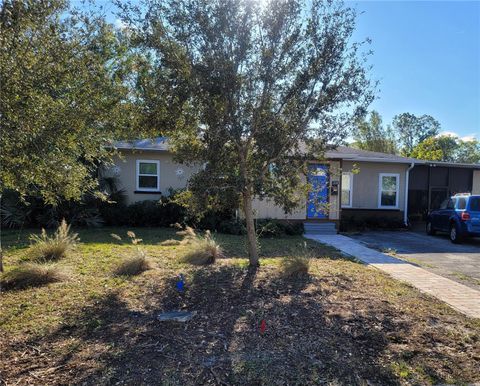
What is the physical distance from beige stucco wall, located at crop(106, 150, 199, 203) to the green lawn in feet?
28.8

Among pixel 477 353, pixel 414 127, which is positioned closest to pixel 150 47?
pixel 477 353

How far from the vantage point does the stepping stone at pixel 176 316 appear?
4.77 m

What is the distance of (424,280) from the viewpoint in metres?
7.38

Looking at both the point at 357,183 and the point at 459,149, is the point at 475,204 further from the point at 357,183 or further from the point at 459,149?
the point at 459,149

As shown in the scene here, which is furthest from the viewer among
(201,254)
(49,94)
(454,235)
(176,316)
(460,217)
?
(454,235)

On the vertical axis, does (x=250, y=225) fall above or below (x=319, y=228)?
above

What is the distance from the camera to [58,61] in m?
4.32

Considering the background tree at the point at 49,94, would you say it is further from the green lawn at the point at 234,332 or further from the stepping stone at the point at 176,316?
the stepping stone at the point at 176,316

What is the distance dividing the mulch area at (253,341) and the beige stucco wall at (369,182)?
11.7m

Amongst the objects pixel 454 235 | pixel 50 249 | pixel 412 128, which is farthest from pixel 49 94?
pixel 412 128

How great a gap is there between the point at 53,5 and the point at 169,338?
13.7ft

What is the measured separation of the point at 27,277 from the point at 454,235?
13.3 meters

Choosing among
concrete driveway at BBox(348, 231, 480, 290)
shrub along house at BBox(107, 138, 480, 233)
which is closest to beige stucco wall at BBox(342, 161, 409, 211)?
shrub along house at BBox(107, 138, 480, 233)

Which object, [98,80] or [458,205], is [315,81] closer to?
[98,80]
